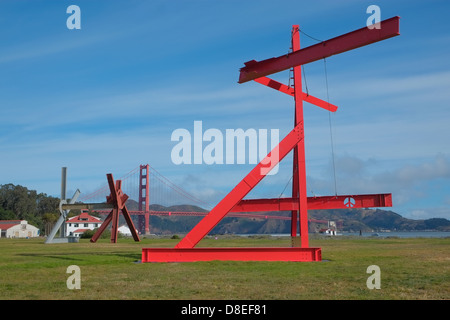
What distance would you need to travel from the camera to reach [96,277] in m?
12.1

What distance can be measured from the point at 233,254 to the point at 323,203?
4233 millimetres

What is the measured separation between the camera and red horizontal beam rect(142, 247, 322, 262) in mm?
15703

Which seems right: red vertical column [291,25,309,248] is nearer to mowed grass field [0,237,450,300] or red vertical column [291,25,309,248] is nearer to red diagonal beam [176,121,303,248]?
red diagonal beam [176,121,303,248]

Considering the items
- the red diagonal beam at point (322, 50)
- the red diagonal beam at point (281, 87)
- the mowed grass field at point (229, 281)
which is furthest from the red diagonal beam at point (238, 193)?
the red diagonal beam at point (322, 50)

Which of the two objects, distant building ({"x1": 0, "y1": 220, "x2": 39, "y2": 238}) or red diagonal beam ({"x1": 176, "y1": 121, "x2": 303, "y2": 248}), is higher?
red diagonal beam ({"x1": 176, "y1": 121, "x2": 303, "y2": 248})

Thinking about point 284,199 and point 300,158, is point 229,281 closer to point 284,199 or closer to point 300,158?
point 300,158

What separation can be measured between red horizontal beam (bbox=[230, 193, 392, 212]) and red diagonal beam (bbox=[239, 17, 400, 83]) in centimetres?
481

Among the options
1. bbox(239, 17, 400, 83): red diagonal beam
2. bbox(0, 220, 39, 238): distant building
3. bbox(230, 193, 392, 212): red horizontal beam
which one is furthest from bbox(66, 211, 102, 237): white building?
bbox(239, 17, 400, 83): red diagonal beam

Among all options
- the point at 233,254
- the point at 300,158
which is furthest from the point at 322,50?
the point at 233,254

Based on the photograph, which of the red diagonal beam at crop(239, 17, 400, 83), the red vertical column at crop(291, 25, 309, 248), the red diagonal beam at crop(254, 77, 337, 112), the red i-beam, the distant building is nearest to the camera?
the red diagonal beam at crop(239, 17, 400, 83)

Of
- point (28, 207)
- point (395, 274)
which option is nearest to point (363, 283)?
point (395, 274)

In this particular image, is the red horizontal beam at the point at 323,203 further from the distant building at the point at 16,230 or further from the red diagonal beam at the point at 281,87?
the distant building at the point at 16,230

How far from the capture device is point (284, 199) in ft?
59.0
